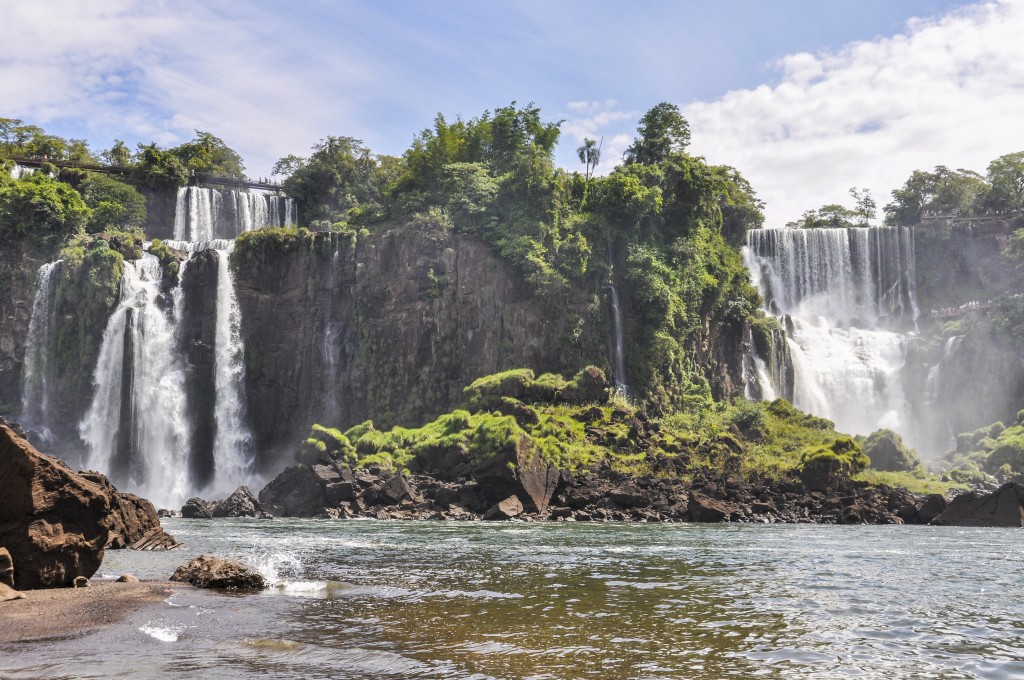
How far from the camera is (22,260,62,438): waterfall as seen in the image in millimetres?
58344

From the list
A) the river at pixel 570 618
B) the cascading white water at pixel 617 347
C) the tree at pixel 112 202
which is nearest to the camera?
the river at pixel 570 618

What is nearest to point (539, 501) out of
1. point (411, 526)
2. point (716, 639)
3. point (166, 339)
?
point (411, 526)

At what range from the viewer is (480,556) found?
80.2ft

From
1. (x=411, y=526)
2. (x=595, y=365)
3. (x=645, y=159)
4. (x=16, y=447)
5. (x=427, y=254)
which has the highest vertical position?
(x=645, y=159)

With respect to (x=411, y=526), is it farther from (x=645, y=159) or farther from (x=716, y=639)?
(x=645, y=159)

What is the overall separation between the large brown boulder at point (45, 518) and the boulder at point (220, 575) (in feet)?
5.81

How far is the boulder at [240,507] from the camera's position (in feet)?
152

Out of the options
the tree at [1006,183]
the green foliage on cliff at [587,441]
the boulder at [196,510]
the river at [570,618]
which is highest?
the tree at [1006,183]

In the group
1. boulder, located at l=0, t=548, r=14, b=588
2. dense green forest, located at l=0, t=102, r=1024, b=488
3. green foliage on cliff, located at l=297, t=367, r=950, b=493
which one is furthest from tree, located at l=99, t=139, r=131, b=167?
boulder, located at l=0, t=548, r=14, b=588

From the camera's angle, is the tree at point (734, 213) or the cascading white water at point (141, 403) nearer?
the cascading white water at point (141, 403)

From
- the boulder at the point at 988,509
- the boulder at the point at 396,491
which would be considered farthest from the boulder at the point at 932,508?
the boulder at the point at 396,491

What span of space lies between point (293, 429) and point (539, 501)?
24.6m

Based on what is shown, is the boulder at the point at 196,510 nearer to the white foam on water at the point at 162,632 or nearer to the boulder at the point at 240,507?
the boulder at the point at 240,507

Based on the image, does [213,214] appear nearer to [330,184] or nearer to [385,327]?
[330,184]
